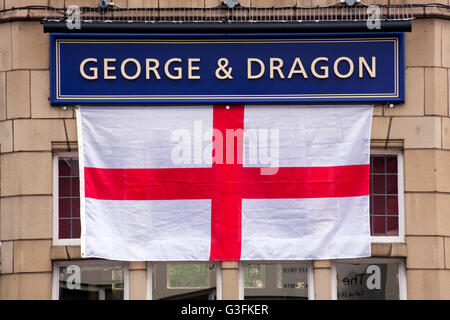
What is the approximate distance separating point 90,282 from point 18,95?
3.02 metres

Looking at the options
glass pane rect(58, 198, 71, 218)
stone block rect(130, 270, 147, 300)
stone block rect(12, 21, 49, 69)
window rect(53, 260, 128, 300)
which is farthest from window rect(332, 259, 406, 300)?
stone block rect(12, 21, 49, 69)

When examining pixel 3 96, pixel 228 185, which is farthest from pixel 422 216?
pixel 3 96

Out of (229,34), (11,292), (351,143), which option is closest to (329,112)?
(351,143)

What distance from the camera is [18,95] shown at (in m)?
17.4

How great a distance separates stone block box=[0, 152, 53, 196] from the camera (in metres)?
17.2

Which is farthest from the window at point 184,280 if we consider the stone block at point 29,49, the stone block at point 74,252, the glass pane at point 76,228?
the stone block at point 29,49

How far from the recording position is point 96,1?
17.6 meters

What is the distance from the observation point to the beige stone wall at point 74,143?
17.1 metres

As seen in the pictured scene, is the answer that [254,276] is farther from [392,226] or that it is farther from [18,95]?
[18,95]

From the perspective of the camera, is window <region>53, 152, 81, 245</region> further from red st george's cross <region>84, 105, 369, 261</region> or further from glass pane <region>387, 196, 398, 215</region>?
glass pane <region>387, 196, 398, 215</region>

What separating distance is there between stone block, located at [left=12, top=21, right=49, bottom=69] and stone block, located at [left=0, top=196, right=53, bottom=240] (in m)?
2.01

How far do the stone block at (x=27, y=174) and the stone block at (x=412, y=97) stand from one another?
5.18 meters

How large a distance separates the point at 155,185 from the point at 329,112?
283 cm

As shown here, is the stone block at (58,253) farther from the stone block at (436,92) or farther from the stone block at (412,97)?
the stone block at (436,92)
